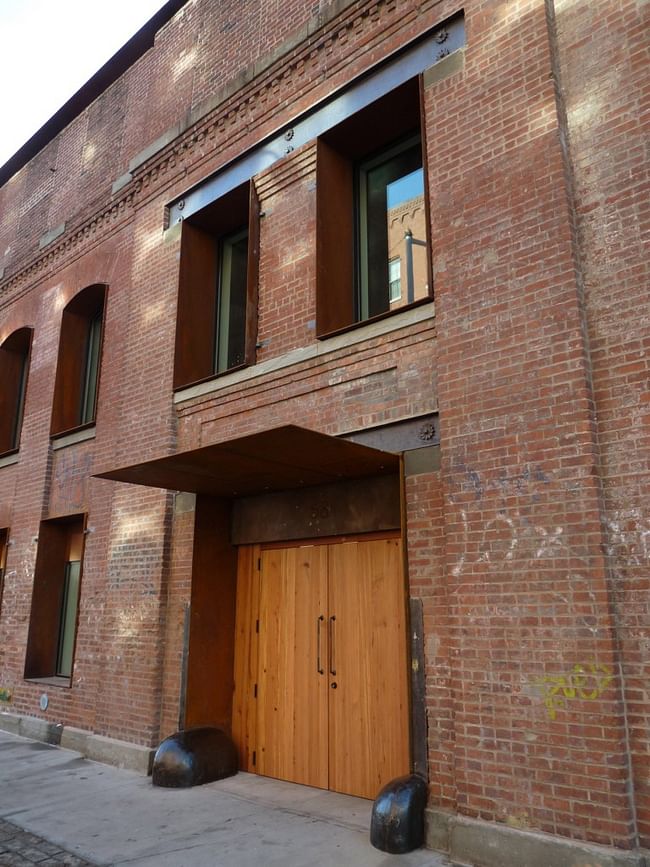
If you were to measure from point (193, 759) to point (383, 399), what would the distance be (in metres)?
3.91

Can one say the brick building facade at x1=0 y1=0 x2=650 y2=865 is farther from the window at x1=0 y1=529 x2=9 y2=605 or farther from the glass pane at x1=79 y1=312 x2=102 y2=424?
the window at x1=0 y1=529 x2=9 y2=605

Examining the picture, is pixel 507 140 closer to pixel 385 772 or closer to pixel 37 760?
pixel 385 772

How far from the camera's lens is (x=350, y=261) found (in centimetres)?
733

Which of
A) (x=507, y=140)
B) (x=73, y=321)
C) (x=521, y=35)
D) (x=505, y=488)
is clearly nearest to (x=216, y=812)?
(x=505, y=488)

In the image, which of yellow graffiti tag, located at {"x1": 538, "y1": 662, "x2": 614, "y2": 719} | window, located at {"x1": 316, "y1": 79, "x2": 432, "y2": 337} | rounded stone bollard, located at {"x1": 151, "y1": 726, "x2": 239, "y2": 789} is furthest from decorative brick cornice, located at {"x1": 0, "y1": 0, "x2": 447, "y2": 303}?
rounded stone bollard, located at {"x1": 151, "y1": 726, "x2": 239, "y2": 789}

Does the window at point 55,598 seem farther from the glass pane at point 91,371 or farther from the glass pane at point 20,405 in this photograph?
the glass pane at point 20,405

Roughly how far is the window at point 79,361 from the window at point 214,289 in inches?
89.1

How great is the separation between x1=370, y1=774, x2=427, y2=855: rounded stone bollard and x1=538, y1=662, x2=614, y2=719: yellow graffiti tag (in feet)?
4.12

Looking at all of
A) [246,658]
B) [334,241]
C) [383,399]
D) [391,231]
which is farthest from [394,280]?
[246,658]

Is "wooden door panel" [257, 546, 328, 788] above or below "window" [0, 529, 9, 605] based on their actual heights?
below

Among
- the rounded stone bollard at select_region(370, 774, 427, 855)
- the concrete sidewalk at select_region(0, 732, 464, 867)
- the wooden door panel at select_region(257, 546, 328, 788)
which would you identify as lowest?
the concrete sidewalk at select_region(0, 732, 464, 867)

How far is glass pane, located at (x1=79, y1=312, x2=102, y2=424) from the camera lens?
35.2ft

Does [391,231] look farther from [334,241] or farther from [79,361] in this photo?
[79,361]

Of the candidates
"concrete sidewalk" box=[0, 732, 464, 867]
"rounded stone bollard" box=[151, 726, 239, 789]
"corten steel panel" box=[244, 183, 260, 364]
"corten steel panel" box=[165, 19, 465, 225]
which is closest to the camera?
"concrete sidewalk" box=[0, 732, 464, 867]
